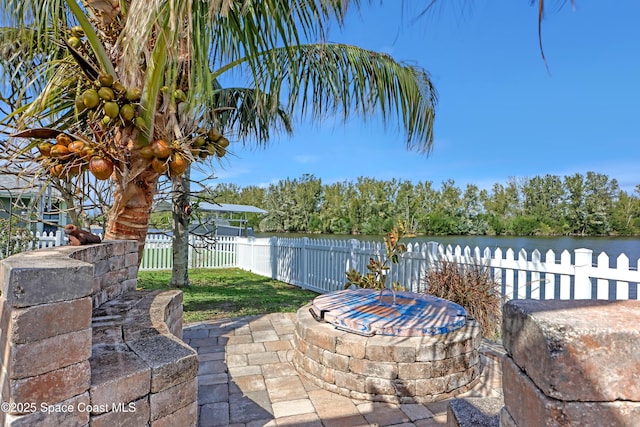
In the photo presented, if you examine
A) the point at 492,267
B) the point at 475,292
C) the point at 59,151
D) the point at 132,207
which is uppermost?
the point at 59,151

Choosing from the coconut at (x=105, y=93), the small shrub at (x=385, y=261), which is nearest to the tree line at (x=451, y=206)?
the small shrub at (x=385, y=261)

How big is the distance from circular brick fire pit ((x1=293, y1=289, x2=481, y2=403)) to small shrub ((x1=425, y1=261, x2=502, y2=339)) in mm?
1316

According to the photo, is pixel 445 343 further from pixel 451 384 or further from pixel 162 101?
pixel 162 101

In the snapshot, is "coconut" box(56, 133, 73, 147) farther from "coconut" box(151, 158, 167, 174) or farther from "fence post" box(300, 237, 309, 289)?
"fence post" box(300, 237, 309, 289)

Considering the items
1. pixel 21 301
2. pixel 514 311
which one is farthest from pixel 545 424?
pixel 21 301

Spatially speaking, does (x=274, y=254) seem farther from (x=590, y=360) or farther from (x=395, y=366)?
(x=590, y=360)

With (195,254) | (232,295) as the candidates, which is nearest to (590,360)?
(232,295)

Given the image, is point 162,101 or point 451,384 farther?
point 451,384

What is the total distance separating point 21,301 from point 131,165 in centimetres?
146

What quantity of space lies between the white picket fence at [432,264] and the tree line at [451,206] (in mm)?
1336

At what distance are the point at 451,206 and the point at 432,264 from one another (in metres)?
21.3

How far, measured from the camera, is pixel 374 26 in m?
1.62

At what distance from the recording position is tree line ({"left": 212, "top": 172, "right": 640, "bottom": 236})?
1630 centimetres

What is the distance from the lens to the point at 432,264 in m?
5.12
